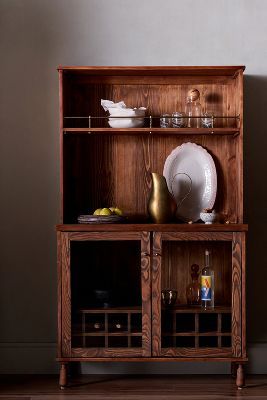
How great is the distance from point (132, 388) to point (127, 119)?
1.40m

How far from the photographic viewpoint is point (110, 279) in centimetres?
373

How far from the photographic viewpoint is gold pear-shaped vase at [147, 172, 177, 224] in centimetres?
354

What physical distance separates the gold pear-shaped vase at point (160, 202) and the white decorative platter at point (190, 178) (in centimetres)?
20

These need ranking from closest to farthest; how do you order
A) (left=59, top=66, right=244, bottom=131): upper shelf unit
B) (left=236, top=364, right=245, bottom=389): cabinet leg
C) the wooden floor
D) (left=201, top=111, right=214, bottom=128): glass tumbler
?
the wooden floor, (left=236, top=364, right=245, bottom=389): cabinet leg, (left=201, top=111, right=214, bottom=128): glass tumbler, (left=59, top=66, right=244, bottom=131): upper shelf unit

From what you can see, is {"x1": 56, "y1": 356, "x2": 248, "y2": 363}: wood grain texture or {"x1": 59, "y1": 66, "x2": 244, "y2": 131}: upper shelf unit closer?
{"x1": 56, "y1": 356, "x2": 248, "y2": 363}: wood grain texture

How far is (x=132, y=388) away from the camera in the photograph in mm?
3504

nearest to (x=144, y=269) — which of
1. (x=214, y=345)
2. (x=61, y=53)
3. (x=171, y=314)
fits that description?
(x=171, y=314)

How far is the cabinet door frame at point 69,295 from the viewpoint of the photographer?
3424mm

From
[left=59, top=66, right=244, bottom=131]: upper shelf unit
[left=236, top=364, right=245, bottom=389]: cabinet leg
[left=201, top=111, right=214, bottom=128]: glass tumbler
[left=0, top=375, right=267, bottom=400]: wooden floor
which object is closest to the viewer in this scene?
[left=0, top=375, right=267, bottom=400]: wooden floor

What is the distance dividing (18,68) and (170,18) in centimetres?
90

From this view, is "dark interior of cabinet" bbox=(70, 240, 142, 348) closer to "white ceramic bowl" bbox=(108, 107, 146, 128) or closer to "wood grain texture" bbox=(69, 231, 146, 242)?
"wood grain texture" bbox=(69, 231, 146, 242)

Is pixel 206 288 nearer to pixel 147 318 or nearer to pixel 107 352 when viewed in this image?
pixel 147 318

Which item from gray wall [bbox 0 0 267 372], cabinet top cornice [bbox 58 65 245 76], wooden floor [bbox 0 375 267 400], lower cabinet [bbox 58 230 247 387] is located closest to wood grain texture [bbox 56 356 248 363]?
lower cabinet [bbox 58 230 247 387]

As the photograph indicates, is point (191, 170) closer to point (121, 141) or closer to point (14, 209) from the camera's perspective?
point (121, 141)
